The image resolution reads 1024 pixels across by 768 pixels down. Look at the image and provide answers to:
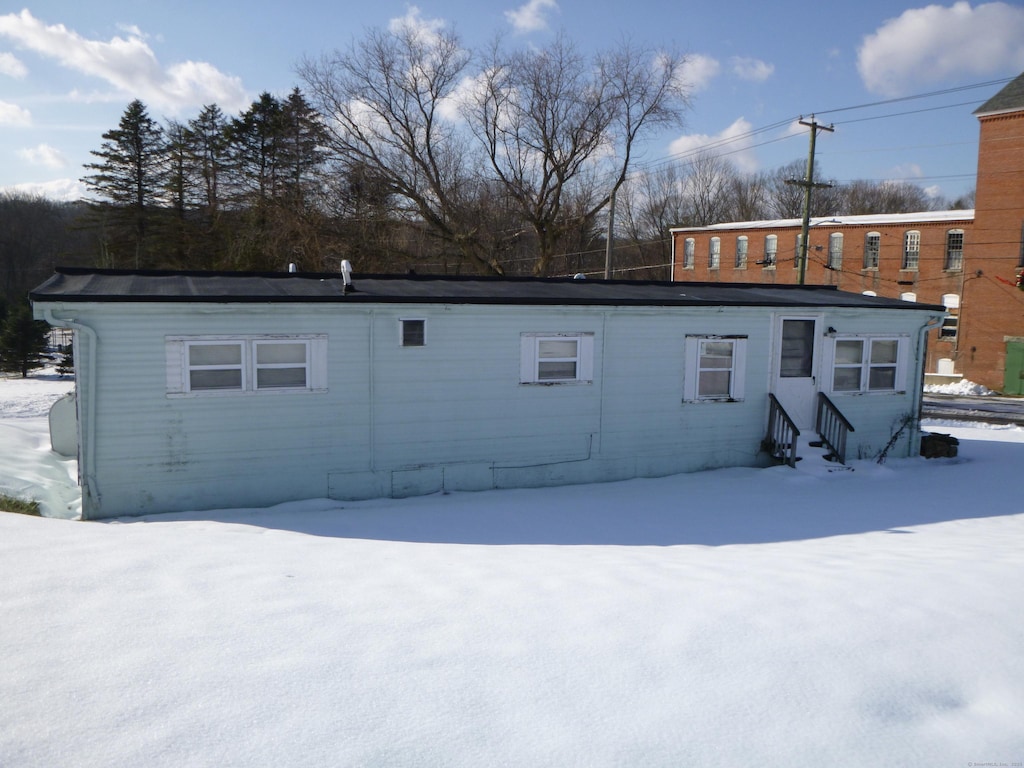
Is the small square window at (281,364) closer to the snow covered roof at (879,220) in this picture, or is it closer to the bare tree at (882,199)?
the snow covered roof at (879,220)

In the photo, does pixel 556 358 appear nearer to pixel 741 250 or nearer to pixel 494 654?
pixel 494 654

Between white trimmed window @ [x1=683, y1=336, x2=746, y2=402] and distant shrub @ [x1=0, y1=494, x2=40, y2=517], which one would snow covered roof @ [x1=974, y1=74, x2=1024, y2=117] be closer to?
white trimmed window @ [x1=683, y1=336, x2=746, y2=402]

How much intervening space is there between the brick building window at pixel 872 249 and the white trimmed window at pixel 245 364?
3356cm

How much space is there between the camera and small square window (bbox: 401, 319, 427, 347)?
406 inches

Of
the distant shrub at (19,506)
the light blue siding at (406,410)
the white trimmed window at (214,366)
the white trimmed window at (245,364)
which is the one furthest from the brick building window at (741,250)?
the distant shrub at (19,506)

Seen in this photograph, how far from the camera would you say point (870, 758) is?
312 cm

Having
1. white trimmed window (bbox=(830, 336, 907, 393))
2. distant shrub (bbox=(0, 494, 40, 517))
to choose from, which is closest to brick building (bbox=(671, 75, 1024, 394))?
white trimmed window (bbox=(830, 336, 907, 393))

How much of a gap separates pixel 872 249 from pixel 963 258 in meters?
4.46

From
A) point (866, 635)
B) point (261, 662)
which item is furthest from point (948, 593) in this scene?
point (261, 662)

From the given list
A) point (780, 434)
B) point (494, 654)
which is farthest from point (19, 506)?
point (780, 434)

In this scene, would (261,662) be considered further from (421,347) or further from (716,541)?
(421,347)

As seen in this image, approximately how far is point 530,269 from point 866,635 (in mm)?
40253

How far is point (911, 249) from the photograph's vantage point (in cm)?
3494

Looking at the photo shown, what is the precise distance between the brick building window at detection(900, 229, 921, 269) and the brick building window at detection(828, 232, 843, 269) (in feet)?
10.2
